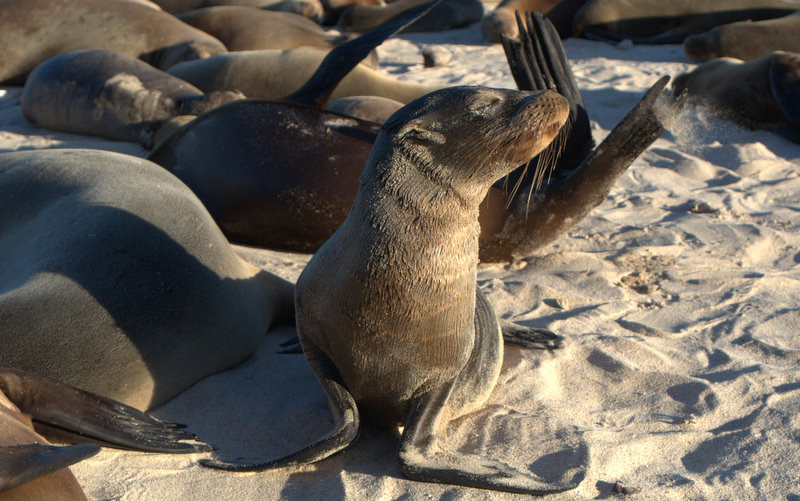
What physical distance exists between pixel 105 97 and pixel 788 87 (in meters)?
4.89

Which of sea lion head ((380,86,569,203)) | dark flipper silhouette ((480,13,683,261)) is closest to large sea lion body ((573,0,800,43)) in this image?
dark flipper silhouette ((480,13,683,261))

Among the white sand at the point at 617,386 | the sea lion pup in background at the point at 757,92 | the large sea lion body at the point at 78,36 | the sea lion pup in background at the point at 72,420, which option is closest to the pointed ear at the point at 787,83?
the sea lion pup in background at the point at 757,92

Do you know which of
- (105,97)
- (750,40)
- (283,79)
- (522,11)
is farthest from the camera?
(522,11)

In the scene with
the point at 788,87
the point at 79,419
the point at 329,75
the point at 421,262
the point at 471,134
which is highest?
the point at 471,134

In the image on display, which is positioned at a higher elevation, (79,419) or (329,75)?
(329,75)

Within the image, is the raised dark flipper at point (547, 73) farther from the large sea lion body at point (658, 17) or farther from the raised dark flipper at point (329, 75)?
the large sea lion body at point (658, 17)

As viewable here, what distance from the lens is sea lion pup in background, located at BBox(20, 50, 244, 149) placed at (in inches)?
221

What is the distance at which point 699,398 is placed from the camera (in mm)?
2711

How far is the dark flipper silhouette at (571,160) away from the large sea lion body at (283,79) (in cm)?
178

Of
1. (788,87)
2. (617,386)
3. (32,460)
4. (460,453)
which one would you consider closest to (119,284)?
(32,460)

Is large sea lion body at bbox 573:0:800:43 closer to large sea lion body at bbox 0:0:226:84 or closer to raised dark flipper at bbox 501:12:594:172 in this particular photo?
large sea lion body at bbox 0:0:226:84

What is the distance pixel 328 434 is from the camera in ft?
7.67

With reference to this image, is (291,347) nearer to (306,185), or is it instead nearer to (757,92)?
(306,185)

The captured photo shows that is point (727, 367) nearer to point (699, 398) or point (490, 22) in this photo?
point (699, 398)
